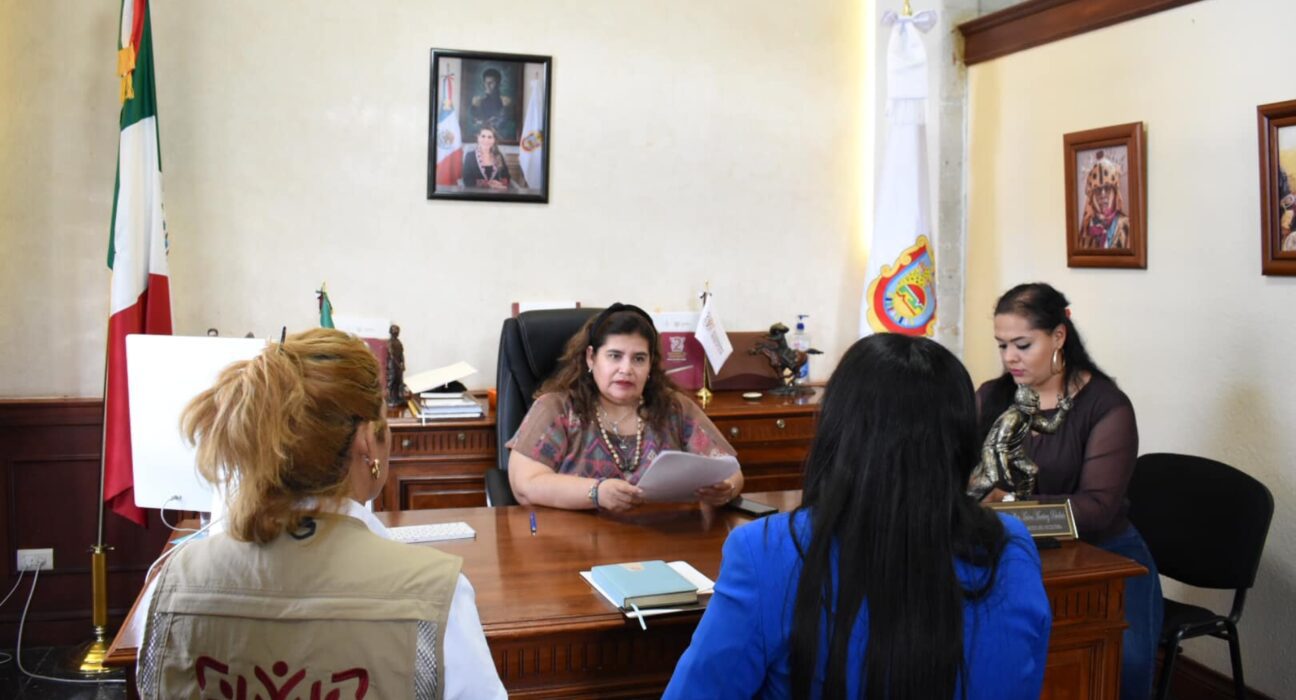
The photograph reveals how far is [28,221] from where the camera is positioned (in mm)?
3732

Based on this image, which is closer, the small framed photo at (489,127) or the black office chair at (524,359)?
the black office chair at (524,359)

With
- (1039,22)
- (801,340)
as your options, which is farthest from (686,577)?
A: (1039,22)

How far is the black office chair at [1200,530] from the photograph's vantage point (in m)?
2.88

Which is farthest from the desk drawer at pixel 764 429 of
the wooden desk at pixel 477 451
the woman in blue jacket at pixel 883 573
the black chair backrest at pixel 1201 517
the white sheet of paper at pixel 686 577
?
the woman in blue jacket at pixel 883 573

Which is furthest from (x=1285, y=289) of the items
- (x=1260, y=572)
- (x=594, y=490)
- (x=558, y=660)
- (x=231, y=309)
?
(x=231, y=309)

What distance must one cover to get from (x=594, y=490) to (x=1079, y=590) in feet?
3.68

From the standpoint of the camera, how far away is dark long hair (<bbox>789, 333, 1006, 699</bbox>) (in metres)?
1.36

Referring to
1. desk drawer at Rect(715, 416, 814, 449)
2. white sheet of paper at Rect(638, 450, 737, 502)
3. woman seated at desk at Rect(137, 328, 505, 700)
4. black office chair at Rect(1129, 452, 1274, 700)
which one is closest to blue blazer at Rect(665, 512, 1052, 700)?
woman seated at desk at Rect(137, 328, 505, 700)

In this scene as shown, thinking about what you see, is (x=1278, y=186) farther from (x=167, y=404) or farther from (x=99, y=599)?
(x=99, y=599)

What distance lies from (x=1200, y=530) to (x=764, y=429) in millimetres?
1497

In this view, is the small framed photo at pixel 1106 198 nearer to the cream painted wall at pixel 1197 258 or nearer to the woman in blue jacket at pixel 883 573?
the cream painted wall at pixel 1197 258

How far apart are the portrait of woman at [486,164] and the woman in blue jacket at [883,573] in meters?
2.87

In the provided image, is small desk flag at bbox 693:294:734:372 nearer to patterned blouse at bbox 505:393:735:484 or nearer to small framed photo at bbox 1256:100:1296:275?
patterned blouse at bbox 505:393:735:484

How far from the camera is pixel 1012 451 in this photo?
8.15 feet
